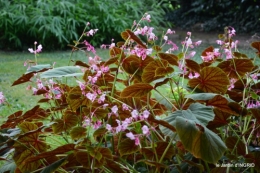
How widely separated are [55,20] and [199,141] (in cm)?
584

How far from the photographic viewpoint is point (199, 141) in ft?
2.81

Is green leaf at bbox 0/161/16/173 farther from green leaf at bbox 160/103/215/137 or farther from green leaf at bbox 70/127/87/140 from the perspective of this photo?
green leaf at bbox 160/103/215/137

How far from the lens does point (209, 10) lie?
914cm

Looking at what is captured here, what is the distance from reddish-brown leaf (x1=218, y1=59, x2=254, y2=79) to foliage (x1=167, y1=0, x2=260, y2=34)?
7248mm

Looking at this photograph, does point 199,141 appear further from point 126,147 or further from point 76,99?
point 76,99

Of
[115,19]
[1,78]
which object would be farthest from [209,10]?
[1,78]

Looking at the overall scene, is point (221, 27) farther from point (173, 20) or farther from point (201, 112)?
point (201, 112)

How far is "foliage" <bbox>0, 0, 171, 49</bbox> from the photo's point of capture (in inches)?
254

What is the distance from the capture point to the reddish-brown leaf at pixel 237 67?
1.10m

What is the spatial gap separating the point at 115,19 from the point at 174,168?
228 inches

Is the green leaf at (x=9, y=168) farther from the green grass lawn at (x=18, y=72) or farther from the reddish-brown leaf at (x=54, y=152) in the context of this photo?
the green grass lawn at (x=18, y=72)

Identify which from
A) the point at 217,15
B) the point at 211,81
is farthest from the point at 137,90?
the point at 217,15

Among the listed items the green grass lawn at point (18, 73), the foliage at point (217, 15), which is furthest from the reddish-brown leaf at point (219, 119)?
the foliage at point (217, 15)

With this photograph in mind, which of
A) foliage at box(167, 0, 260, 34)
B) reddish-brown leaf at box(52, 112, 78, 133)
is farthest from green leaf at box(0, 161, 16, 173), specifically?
foliage at box(167, 0, 260, 34)
